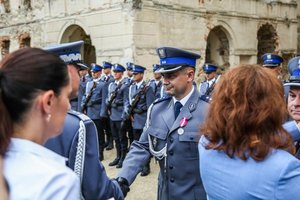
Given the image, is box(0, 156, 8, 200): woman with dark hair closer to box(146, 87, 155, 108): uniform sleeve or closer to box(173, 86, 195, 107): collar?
box(173, 86, 195, 107): collar

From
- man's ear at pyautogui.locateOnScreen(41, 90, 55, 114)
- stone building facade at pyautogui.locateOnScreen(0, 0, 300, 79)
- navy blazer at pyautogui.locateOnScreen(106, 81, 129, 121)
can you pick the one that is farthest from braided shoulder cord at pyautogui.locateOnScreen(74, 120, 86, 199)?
stone building facade at pyautogui.locateOnScreen(0, 0, 300, 79)

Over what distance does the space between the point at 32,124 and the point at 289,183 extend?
3.13 ft

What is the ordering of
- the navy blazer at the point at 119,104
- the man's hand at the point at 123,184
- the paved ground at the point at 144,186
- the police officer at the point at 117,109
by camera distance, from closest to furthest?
the man's hand at the point at 123,184, the paved ground at the point at 144,186, the police officer at the point at 117,109, the navy blazer at the point at 119,104

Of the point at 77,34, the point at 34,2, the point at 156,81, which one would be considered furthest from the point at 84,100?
the point at 34,2

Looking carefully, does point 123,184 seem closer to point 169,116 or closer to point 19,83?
point 169,116

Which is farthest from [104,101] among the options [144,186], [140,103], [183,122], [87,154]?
[87,154]

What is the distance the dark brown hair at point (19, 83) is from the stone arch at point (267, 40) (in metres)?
14.4

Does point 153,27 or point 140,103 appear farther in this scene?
point 153,27

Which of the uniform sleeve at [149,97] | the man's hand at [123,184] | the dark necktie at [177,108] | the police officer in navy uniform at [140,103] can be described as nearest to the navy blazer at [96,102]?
the police officer in navy uniform at [140,103]

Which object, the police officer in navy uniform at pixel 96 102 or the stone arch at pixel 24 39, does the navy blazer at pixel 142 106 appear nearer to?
the police officer in navy uniform at pixel 96 102

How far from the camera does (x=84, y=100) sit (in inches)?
324

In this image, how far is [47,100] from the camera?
1.17 meters

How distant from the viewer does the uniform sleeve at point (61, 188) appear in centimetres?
101

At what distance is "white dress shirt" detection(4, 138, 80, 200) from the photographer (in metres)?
1.02
